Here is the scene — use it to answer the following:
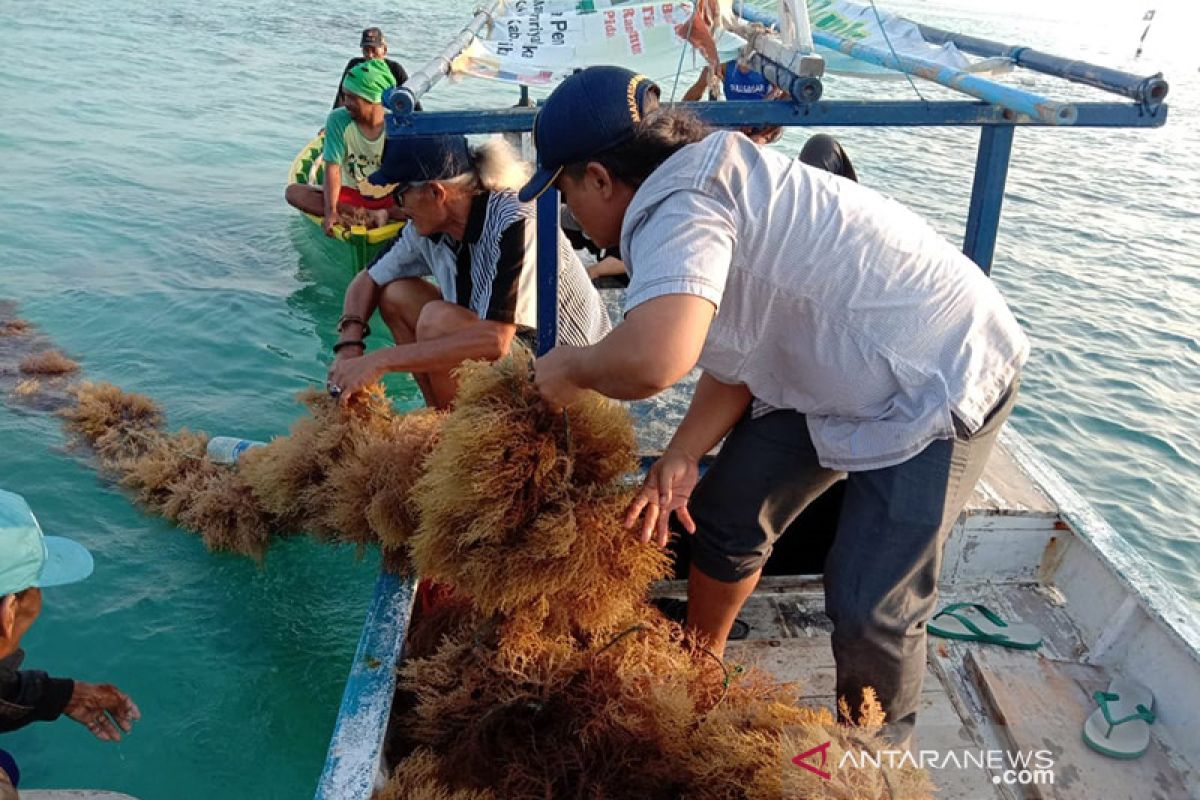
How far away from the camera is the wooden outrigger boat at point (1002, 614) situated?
260 centimetres

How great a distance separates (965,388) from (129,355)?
6199 mm

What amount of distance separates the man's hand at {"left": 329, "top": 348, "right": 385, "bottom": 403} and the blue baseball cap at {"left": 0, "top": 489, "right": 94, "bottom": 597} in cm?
109

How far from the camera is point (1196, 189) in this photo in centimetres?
1318

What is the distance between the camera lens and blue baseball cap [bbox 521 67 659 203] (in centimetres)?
194

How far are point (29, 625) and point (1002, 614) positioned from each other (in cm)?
314

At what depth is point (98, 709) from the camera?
8.77ft

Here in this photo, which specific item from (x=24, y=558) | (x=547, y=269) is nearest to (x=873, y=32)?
(x=547, y=269)

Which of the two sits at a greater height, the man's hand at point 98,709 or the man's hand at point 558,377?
the man's hand at point 558,377

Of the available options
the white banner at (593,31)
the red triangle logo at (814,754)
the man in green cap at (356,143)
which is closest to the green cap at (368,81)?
the man in green cap at (356,143)

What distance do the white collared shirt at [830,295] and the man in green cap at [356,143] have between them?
5.77 meters

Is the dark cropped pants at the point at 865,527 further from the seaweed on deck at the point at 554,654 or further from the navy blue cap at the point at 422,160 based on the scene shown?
the navy blue cap at the point at 422,160

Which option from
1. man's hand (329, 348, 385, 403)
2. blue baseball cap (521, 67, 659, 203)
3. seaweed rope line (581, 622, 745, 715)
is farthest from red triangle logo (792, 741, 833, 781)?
man's hand (329, 348, 385, 403)

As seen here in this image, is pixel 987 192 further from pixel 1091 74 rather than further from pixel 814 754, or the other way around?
pixel 814 754

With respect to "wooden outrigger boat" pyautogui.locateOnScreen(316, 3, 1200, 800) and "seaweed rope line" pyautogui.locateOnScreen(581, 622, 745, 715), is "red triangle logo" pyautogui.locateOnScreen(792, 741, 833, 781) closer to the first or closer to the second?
"seaweed rope line" pyautogui.locateOnScreen(581, 622, 745, 715)
